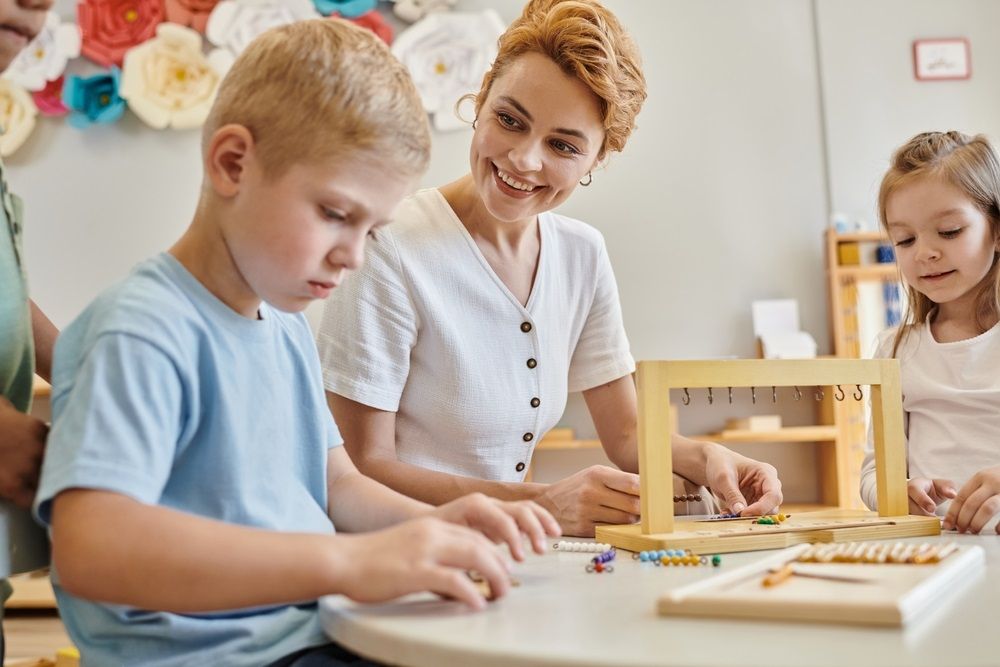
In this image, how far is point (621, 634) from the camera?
65cm

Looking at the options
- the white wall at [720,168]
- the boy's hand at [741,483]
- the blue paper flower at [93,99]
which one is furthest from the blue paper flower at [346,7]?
the boy's hand at [741,483]

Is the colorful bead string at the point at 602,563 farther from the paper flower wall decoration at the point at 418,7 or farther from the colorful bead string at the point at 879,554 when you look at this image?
the paper flower wall decoration at the point at 418,7

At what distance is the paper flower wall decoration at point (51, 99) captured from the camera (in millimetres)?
4254

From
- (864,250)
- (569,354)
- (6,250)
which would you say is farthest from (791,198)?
(6,250)

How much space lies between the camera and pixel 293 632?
0.85 meters

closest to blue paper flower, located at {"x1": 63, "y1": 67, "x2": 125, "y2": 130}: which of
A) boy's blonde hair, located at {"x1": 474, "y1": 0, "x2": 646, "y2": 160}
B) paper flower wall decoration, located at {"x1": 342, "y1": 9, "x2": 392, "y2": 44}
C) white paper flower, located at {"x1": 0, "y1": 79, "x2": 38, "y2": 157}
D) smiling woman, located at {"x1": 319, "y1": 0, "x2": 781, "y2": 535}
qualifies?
white paper flower, located at {"x1": 0, "y1": 79, "x2": 38, "y2": 157}

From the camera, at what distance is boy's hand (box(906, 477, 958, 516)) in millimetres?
1347

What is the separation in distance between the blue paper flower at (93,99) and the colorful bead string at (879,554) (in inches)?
156

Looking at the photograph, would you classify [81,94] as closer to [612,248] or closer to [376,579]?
[612,248]

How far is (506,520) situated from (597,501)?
1.45 feet

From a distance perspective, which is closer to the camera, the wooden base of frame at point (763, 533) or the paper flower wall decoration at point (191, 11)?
the wooden base of frame at point (763, 533)

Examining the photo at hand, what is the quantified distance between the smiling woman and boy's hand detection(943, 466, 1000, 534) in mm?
265

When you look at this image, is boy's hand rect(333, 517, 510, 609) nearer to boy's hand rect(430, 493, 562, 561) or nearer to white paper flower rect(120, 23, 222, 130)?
boy's hand rect(430, 493, 562, 561)

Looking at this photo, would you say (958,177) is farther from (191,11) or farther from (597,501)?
(191,11)
